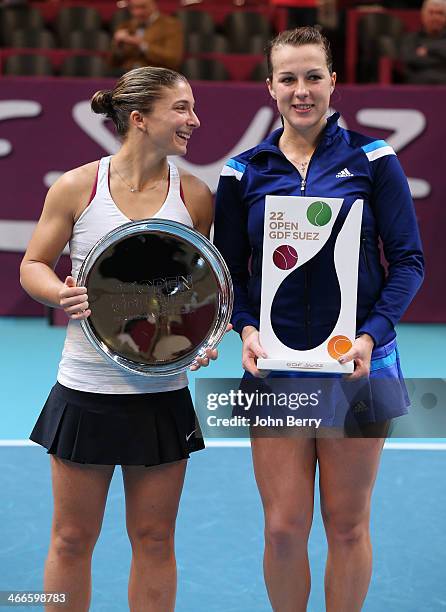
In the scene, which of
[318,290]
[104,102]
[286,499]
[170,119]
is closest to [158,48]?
[104,102]

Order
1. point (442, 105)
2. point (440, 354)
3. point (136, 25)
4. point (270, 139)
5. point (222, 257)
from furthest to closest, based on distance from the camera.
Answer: point (136, 25) < point (442, 105) < point (440, 354) < point (270, 139) < point (222, 257)

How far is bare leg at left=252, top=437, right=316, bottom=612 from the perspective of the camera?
9.00 feet

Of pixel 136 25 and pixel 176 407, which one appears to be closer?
pixel 176 407

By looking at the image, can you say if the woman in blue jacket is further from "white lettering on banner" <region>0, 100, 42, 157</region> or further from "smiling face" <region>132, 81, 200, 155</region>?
"white lettering on banner" <region>0, 100, 42, 157</region>

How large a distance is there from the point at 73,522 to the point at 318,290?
0.85 metres

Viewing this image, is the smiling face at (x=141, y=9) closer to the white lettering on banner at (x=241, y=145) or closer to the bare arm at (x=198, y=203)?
the white lettering on banner at (x=241, y=145)

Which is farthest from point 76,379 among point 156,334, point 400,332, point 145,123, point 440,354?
point 400,332

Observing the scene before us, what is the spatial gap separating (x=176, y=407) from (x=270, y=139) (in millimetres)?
739

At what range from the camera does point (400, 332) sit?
23.8 feet

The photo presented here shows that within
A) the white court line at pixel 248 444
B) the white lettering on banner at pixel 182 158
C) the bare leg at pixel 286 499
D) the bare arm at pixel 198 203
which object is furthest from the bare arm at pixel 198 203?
the white lettering on banner at pixel 182 158

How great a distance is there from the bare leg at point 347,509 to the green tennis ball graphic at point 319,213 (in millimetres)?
568

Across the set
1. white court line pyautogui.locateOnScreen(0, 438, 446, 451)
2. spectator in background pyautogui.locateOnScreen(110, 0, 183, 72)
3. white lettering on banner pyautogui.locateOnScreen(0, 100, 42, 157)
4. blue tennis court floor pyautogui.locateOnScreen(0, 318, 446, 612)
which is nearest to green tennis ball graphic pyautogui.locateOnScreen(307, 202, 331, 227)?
blue tennis court floor pyautogui.locateOnScreen(0, 318, 446, 612)

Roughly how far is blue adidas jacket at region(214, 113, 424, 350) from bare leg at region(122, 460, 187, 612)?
44 centimetres

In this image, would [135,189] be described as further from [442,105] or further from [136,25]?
[136,25]
